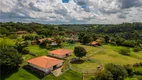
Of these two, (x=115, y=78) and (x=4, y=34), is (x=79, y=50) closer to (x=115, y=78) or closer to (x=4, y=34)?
(x=115, y=78)

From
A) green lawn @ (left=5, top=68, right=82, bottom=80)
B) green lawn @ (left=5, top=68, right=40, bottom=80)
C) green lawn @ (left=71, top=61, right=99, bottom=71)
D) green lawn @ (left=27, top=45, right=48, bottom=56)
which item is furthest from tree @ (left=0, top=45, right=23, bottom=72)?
green lawn @ (left=71, top=61, right=99, bottom=71)

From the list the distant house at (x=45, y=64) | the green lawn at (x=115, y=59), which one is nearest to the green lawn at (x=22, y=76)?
the distant house at (x=45, y=64)

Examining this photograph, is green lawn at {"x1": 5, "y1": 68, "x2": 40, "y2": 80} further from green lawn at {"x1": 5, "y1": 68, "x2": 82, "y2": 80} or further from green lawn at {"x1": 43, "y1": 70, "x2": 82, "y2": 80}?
green lawn at {"x1": 43, "y1": 70, "x2": 82, "y2": 80}

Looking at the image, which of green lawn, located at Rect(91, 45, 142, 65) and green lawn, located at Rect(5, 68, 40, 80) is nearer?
green lawn, located at Rect(5, 68, 40, 80)

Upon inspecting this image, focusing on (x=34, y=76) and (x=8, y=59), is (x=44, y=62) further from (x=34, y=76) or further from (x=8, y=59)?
(x=8, y=59)

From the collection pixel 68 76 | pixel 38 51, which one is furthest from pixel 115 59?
pixel 38 51

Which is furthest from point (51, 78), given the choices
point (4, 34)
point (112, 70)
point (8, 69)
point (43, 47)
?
point (4, 34)

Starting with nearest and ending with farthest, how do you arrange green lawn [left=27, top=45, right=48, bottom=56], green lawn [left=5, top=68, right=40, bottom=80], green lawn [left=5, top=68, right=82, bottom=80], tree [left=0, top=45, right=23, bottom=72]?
tree [left=0, top=45, right=23, bottom=72], green lawn [left=5, top=68, right=40, bottom=80], green lawn [left=5, top=68, right=82, bottom=80], green lawn [left=27, top=45, right=48, bottom=56]

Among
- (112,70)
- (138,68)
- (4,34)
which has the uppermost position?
(4,34)

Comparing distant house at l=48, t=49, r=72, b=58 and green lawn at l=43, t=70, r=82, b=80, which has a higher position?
distant house at l=48, t=49, r=72, b=58

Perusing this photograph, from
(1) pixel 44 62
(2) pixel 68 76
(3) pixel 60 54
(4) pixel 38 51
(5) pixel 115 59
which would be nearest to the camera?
(2) pixel 68 76

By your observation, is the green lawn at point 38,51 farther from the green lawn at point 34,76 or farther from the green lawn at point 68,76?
the green lawn at point 68,76
